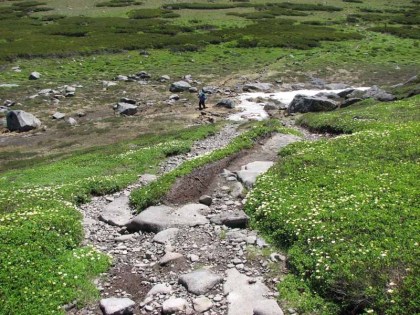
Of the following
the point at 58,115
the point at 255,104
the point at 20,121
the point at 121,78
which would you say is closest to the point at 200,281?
the point at 20,121

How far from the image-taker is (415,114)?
3172 cm

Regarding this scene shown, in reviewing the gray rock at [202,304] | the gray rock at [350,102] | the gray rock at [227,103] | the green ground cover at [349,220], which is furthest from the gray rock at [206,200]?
the gray rock at [227,103]

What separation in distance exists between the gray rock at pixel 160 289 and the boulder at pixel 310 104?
32554 millimetres

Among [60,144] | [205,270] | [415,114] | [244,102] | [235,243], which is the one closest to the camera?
[205,270]

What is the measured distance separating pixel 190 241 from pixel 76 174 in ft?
43.0

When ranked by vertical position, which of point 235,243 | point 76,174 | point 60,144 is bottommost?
point 60,144

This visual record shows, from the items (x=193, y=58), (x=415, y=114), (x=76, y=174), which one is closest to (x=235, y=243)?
(x=76, y=174)

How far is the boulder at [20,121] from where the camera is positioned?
44.8 m

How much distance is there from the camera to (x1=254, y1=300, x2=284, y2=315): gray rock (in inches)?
488

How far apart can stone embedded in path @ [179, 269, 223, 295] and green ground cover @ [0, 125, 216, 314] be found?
2.98m

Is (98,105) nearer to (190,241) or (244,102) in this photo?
(244,102)

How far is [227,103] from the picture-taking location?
49.2 meters

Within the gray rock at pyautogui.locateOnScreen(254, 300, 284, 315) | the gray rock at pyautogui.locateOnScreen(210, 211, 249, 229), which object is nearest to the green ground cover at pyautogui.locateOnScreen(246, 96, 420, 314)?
the gray rock at pyautogui.locateOnScreen(210, 211, 249, 229)

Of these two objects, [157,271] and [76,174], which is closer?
[157,271]
